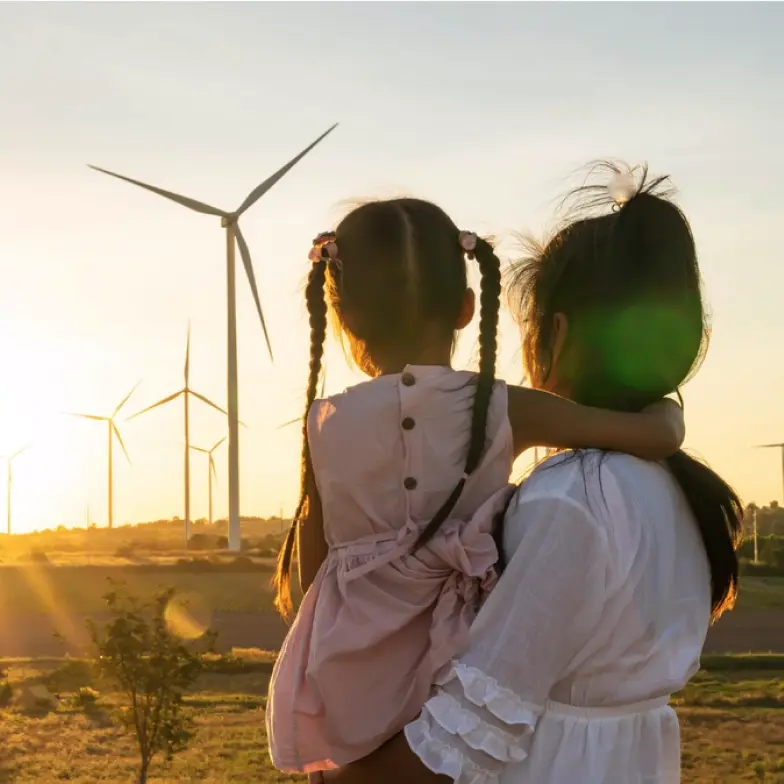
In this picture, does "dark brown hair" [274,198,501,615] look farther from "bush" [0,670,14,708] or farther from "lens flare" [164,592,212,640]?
"lens flare" [164,592,212,640]

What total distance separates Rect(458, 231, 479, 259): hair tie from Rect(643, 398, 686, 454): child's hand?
0.61m

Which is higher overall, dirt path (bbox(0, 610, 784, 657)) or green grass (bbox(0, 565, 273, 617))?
green grass (bbox(0, 565, 273, 617))

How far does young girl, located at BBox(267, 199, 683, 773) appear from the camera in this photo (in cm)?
298

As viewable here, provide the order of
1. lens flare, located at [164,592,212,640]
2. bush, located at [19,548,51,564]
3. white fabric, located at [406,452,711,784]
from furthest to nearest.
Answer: bush, located at [19,548,51,564], lens flare, located at [164,592,212,640], white fabric, located at [406,452,711,784]

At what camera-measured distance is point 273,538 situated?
293 feet

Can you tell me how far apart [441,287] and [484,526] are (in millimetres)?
705

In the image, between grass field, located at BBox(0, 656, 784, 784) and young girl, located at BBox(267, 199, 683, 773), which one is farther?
grass field, located at BBox(0, 656, 784, 784)

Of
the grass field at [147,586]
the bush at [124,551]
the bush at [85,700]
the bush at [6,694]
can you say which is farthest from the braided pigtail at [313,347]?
the bush at [124,551]

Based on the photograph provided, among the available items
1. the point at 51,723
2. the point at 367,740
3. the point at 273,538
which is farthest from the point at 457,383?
the point at 273,538

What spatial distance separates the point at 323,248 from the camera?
347cm

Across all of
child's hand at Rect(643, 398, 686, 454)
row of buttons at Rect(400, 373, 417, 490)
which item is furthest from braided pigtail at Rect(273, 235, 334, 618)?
child's hand at Rect(643, 398, 686, 454)

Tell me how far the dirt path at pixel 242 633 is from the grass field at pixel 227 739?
1631 centimetres

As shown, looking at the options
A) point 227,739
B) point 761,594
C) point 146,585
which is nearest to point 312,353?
point 227,739

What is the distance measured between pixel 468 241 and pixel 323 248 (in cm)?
42
